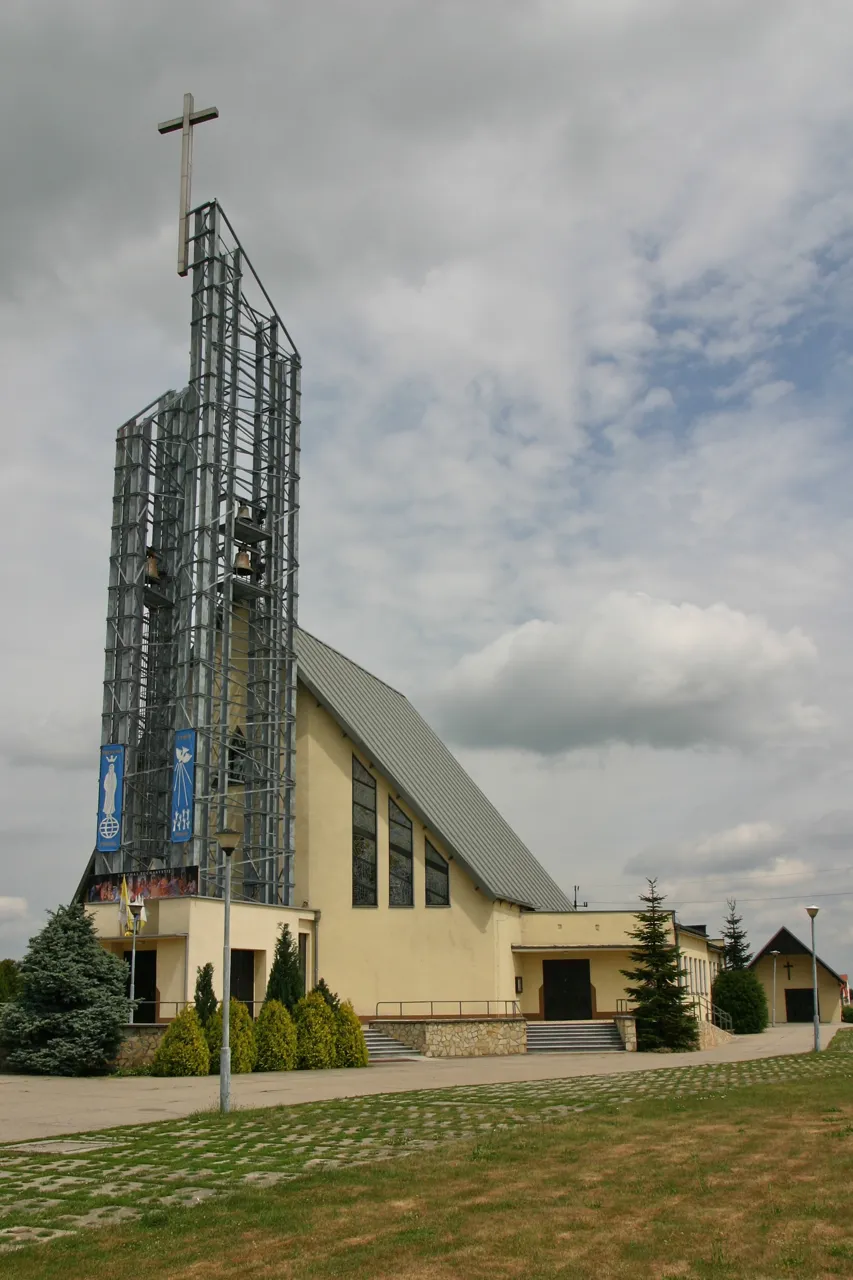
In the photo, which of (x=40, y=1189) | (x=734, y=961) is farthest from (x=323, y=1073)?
(x=734, y=961)

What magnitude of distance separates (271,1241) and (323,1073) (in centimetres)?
1767

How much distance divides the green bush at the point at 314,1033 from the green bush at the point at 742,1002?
871 inches

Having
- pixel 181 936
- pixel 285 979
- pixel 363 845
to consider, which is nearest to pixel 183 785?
pixel 181 936

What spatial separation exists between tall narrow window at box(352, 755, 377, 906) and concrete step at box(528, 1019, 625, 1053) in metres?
6.10

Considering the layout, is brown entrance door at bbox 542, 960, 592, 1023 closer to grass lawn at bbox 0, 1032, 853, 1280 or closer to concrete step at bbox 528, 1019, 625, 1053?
concrete step at bbox 528, 1019, 625, 1053

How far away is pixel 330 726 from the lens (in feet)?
121

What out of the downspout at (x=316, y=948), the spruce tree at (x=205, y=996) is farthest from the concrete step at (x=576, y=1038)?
the spruce tree at (x=205, y=996)

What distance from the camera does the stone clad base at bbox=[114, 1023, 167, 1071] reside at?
26.2 metres

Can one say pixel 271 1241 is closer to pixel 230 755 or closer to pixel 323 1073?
pixel 323 1073

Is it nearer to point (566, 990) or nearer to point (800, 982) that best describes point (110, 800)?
point (566, 990)

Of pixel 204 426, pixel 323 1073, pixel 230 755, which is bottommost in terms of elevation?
pixel 323 1073

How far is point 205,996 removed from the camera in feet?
88.3

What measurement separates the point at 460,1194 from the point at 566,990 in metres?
28.3

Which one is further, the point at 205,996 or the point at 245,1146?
the point at 205,996
